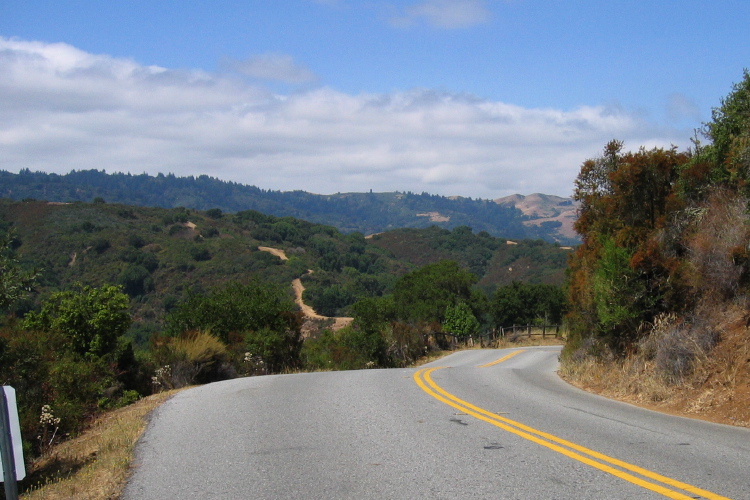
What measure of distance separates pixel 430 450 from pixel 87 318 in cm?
1386

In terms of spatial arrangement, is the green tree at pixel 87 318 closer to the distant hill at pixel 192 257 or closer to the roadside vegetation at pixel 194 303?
the roadside vegetation at pixel 194 303

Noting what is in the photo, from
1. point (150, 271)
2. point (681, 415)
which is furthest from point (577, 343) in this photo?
point (150, 271)

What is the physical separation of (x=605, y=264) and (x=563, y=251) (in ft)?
395

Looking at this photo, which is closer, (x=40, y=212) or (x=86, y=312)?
(x=86, y=312)

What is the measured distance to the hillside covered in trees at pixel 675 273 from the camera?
11.4m

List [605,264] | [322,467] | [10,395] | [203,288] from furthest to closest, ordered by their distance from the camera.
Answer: [203,288] < [605,264] < [322,467] < [10,395]

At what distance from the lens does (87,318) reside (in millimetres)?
17984

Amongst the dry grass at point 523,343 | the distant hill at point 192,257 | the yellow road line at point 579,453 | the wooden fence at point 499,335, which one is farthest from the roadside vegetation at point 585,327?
the distant hill at point 192,257

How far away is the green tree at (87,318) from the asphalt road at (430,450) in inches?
279

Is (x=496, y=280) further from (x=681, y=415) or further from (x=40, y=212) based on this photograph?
(x=681, y=415)

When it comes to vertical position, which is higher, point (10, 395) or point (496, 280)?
point (10, 395)

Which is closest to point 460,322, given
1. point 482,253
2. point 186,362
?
point 186,362

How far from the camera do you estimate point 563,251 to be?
425 ft

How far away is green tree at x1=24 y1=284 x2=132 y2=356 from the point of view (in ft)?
58.4
